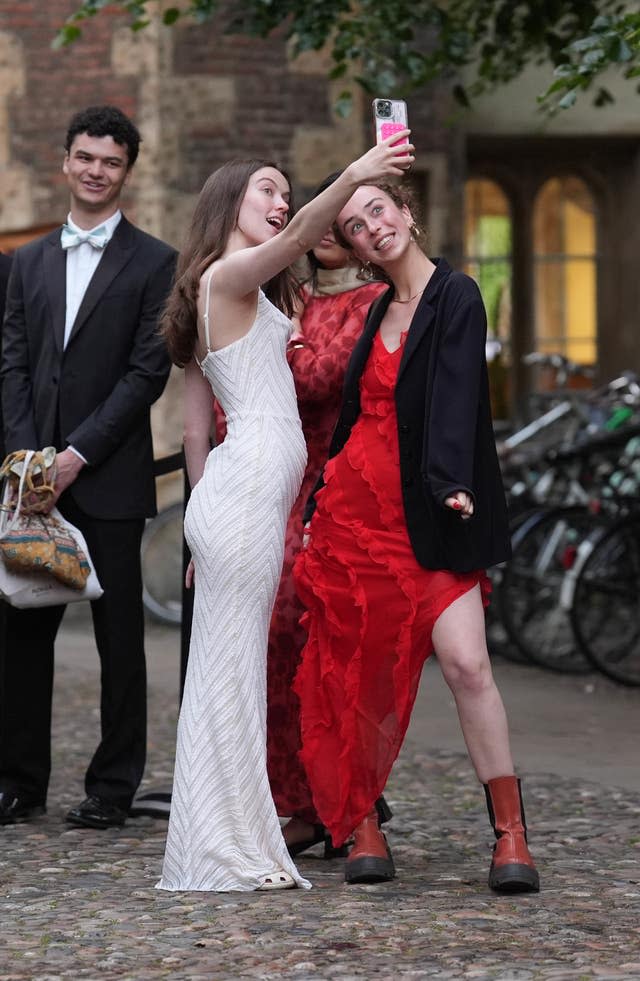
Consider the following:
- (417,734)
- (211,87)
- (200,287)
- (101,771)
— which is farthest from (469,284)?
(211,87)

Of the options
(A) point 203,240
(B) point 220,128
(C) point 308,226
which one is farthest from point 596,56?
(B) point 220,128

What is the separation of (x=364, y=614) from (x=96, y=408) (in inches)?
56.8

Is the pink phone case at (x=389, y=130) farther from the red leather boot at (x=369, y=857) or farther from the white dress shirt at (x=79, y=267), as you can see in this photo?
the red leather boot at (x=369, y=857)

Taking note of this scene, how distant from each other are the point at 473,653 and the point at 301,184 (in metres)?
8.06

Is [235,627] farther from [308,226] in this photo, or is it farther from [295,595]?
[308,226]

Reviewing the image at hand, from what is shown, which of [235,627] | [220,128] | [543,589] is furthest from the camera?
[220,128]

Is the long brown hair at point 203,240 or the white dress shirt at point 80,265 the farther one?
the white dress shirt at point 80,265

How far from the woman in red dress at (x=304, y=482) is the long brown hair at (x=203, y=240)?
38 centimetres

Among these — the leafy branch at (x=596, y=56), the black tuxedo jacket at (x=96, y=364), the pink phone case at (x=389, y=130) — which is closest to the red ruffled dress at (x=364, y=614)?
the pink phone case at (x=389, y=130)

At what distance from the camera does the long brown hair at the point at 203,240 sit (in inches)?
202

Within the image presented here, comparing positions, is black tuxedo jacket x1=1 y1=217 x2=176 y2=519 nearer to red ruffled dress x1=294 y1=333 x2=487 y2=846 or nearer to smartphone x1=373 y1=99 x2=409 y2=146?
red ruffled dress x1=294 y1=333 x2=487 y2=846

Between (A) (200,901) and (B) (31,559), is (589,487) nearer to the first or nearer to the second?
(B) (31,559)

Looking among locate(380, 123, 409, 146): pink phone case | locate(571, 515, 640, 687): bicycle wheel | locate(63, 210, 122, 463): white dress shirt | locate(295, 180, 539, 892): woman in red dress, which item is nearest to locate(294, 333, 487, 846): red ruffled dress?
locate(295, 180, 539, 892): woman in red dress

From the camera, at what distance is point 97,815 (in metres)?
5.99
